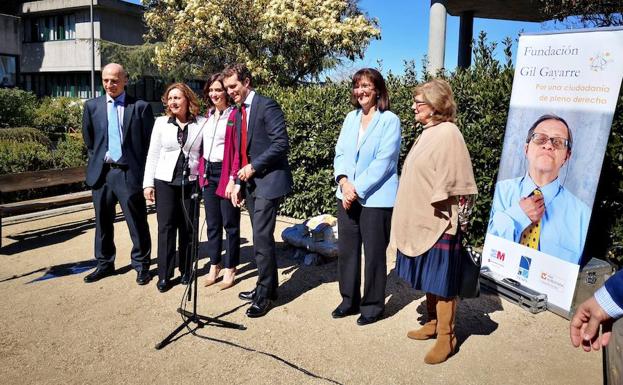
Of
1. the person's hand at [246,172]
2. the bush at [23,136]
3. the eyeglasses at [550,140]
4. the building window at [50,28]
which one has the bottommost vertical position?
the bush at [23,136]

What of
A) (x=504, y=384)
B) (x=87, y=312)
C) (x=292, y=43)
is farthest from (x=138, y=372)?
(x=292, y=43)

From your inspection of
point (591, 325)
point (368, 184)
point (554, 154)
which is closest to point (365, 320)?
point (368, 184)

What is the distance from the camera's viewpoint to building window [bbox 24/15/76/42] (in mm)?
27297

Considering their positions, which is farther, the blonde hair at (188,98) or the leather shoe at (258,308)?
the blonde hair at (188,98)

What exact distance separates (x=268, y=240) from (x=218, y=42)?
1029cm

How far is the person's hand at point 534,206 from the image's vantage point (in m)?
4.37

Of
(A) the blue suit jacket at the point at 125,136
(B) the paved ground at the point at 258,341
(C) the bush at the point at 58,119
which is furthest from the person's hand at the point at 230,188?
(C) the bush at the point at 58,119

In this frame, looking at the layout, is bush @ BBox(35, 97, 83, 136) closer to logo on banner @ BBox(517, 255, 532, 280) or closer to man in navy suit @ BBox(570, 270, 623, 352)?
logo on banner @ BBox(517, 255, 532, 280)

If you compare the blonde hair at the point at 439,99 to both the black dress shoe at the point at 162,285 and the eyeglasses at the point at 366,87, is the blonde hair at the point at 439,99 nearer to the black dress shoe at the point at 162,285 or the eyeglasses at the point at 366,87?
the eyeglasses at the point at 366,87

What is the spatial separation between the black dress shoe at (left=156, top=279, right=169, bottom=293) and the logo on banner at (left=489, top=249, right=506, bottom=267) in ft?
10.4

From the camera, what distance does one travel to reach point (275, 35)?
11789 millimetres

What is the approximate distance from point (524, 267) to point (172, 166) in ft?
11.0

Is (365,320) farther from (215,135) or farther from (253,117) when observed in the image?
(215,135)

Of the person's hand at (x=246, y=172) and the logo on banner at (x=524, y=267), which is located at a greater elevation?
the person's hand at (x=246, y=172)
